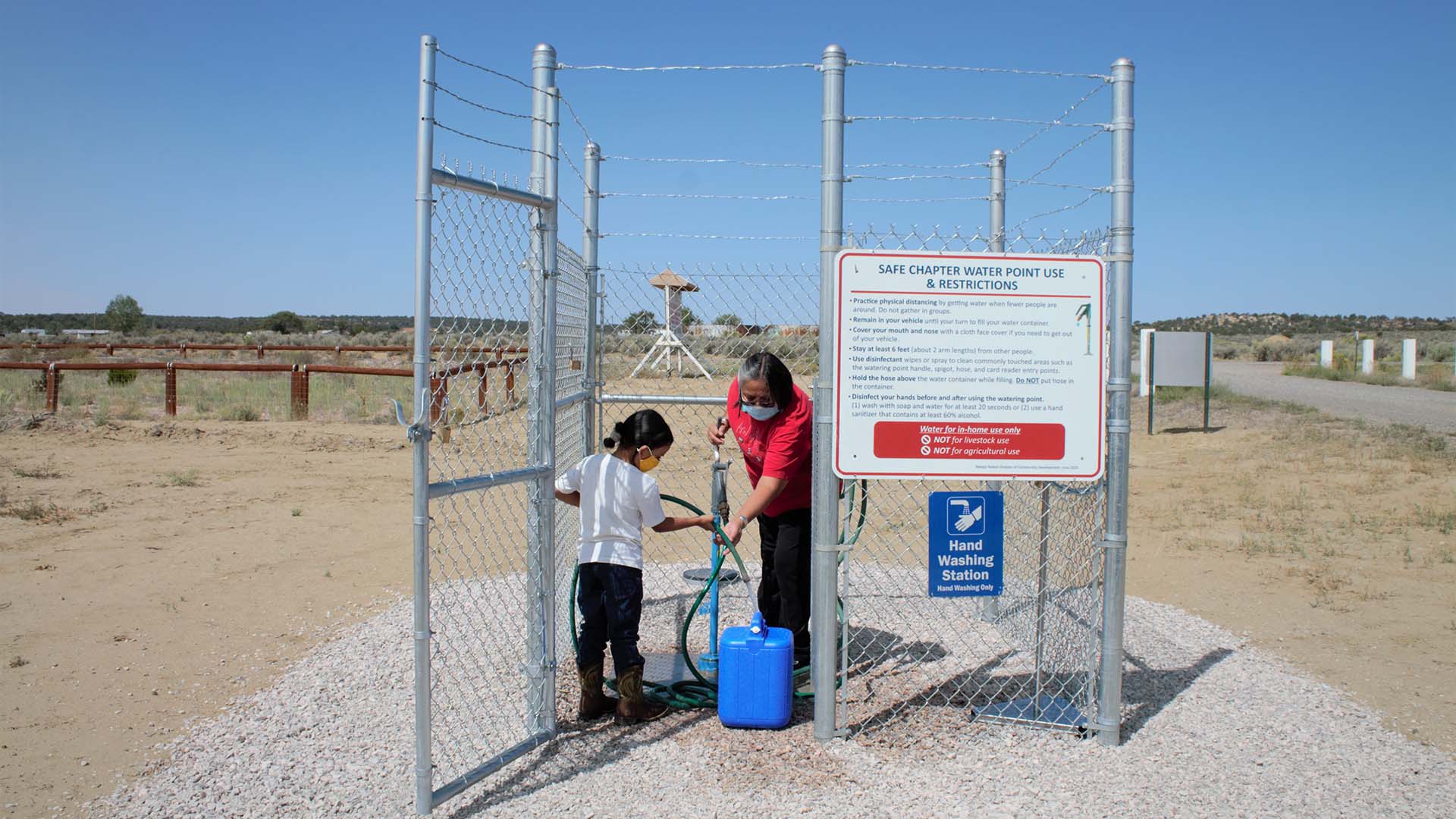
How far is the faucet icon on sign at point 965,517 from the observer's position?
4336 millimetres

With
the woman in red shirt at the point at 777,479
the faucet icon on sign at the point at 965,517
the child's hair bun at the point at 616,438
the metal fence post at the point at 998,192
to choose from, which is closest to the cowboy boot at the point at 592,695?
the woman in red shirt at the point at 777,479

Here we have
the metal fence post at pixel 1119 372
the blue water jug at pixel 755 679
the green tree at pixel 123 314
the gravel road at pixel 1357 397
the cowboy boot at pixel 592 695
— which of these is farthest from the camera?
the green tree at pixel 123 314

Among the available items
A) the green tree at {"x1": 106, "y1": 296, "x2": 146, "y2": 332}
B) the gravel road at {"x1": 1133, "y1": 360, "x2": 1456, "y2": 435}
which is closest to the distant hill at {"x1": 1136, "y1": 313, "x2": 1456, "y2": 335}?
the gravel road at {"x1": 1133, "y1": 360, "x2": 1456, "y2": 435}

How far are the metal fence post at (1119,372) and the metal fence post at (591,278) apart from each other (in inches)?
101

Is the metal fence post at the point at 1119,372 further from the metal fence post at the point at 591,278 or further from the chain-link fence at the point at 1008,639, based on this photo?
the metal fence post at the point at 591,278

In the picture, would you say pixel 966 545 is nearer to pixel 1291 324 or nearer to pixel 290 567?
pixel 290 567

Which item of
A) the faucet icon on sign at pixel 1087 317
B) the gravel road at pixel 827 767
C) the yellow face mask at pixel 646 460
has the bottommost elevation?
the gravel road at pixel 827 767

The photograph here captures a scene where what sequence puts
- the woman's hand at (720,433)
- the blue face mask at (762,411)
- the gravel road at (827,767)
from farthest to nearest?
the woman's hand at (720,433), the blue face mask at (762,411), the gravel road at (827,767)

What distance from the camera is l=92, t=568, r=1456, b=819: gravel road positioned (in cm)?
379

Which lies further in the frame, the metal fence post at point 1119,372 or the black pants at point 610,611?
the black pants at point 610,611

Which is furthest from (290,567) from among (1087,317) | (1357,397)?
(1357,397)

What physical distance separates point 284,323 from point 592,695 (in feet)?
249

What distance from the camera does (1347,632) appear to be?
6176 millimetres

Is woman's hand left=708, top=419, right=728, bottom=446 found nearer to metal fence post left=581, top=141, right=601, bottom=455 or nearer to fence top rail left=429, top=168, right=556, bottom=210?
metal fence post left=581, top=141, right=601, bottom=455
